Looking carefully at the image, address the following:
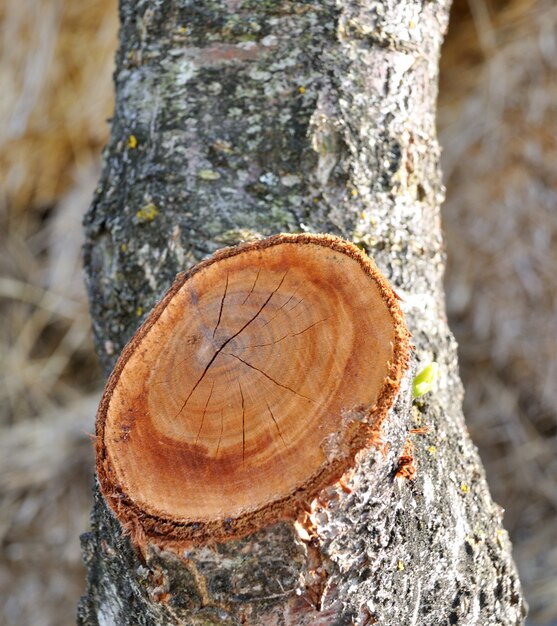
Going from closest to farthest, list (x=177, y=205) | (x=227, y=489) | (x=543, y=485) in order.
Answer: (x=227, y=489), (x=177, y=205), (x=543, y=485)

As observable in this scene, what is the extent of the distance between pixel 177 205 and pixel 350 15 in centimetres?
38

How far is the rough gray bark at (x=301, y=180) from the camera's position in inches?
35.7

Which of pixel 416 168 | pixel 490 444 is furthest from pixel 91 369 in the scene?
pixel 416 168

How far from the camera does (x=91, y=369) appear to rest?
277cm

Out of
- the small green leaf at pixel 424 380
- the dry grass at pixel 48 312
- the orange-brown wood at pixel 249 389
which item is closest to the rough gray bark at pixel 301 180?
the small green leaf at pixel 424 380

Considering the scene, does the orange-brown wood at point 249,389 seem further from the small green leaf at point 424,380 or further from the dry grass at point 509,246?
the dry grass at point 509,246

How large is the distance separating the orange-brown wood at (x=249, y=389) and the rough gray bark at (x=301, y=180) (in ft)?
0.53

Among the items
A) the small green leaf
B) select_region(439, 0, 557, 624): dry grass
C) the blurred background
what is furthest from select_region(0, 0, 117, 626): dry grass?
the small green leaf

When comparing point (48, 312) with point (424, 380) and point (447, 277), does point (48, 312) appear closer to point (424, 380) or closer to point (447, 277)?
point (447, 277)

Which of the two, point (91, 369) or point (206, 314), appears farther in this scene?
point (91, 369)

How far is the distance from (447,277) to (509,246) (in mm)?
254

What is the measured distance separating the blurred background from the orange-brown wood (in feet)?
6.27

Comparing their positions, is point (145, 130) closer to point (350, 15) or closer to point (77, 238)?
point (350, 15)

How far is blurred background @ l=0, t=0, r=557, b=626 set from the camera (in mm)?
2568
